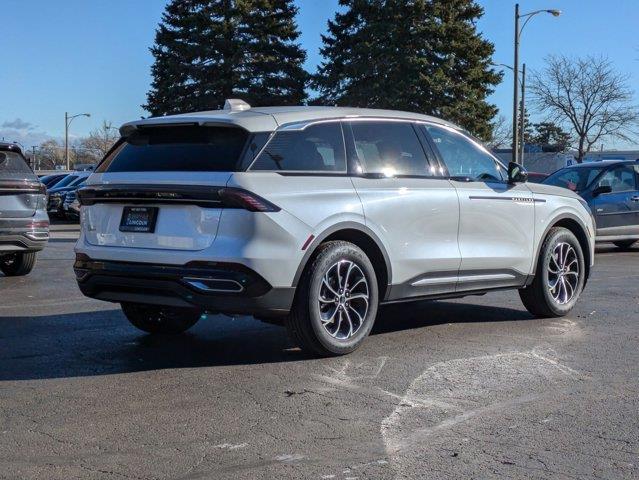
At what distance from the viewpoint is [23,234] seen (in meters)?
10.7

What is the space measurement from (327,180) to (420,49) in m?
37.1

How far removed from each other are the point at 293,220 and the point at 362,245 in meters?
0.84

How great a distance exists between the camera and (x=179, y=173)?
18.9ft

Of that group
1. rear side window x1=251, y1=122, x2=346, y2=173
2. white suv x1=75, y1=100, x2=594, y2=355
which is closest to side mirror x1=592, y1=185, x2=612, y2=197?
white suv x1=75, y1=100, x2=594, y2=355

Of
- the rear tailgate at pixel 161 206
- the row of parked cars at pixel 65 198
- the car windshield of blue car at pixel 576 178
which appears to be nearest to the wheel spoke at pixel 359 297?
the rear tailgate at pixel 161 206

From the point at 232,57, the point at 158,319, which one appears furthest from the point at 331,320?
the point at 232,57

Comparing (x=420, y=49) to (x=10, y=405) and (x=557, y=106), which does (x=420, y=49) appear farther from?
(x=10, y=405)

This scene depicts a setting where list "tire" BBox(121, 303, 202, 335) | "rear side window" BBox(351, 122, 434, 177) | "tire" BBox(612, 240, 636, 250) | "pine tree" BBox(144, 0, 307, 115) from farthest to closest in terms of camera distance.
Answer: "pine tree" BBox(144, 0, 307, 115), "tire" BBox(612, 240, 636, 250), "tire" BBox(121, 303, 202, 335), "rear side window" BBox(351, 122, 434, 177)

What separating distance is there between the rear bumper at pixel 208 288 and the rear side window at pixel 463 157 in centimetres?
220

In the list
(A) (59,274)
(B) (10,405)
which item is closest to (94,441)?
(B) (10,405)

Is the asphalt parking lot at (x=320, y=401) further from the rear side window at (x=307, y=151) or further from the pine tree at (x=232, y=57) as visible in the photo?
the pine tree at (x=232, y=57)

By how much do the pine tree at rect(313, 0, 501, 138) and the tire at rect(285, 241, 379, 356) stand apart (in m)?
35.2

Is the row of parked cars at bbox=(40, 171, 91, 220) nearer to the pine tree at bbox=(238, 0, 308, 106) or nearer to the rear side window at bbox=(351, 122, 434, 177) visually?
the pine tree at bbox=(238, 0, 308, 106)

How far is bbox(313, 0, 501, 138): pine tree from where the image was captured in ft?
135
